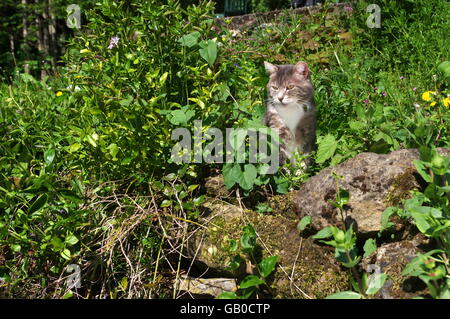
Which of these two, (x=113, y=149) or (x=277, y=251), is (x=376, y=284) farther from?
(x=113, y=149)

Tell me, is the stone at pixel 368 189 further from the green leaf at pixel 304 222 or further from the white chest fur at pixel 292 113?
the white chest fur at pixel 292 113

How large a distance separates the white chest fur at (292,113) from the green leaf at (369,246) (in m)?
1.13

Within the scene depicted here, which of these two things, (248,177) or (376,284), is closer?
(376,284)

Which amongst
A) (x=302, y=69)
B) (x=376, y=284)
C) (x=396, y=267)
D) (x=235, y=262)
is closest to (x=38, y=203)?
(x=235, y=262)

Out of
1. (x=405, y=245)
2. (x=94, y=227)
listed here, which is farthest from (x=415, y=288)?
(x=94, y=227)

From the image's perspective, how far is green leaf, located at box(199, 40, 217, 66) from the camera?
2.18 m

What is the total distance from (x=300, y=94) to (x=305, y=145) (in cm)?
41

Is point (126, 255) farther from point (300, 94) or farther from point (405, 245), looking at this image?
point (300, 94)

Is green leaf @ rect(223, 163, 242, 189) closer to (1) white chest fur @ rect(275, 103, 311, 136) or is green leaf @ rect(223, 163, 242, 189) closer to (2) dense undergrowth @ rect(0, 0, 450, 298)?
(2) dense undergrowth @ rect(0, 0, 450, 298)

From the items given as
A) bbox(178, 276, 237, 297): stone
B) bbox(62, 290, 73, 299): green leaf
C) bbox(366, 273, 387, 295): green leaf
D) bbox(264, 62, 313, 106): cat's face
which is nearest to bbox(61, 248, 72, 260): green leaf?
bbox(62, 290, 73, 299): green leaf

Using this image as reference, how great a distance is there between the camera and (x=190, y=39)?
2295mm

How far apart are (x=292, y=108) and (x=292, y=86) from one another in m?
0.16

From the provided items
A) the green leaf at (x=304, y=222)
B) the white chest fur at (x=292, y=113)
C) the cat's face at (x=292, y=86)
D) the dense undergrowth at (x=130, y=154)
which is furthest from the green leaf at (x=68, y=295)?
the cat's face at (x=292, y=86)
